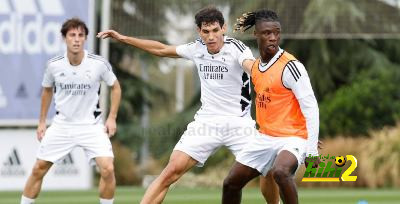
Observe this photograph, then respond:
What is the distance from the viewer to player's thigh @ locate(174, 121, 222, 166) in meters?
10.4

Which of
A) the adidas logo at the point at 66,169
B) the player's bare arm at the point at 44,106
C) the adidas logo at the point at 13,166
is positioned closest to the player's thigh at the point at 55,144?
the player's bare arm at the point at 44,106

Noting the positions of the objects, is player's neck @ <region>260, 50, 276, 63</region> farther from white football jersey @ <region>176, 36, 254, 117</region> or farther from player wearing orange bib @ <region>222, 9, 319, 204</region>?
white football jersey @ <region>176, 36, 254, 117</region>

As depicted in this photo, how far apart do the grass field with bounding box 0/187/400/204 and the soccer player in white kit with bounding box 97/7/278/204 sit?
184 inches

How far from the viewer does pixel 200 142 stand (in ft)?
34.2

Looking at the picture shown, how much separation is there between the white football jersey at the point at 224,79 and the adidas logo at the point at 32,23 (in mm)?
10091

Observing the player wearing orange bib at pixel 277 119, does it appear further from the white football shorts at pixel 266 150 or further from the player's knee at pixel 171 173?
the player's knee at pixel 171 173

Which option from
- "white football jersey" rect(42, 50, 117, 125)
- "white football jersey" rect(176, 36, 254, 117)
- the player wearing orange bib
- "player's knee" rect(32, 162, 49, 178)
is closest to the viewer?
the player wearing orange bib

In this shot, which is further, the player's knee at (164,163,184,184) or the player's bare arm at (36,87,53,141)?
the player's bare arm at (36,87,53,141)

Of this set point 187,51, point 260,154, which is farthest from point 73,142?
point 260,154

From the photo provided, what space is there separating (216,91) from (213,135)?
46 centimetres

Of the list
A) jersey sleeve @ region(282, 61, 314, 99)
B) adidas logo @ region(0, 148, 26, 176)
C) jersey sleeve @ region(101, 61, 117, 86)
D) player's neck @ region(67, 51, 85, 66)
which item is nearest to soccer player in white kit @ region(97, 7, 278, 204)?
jersey sleeve @ region(282, 61, 314, 99)

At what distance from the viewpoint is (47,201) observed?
52.7 feet

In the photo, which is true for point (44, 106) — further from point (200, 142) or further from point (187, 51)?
point (200, 142)

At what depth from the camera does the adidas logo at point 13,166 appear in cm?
2083
